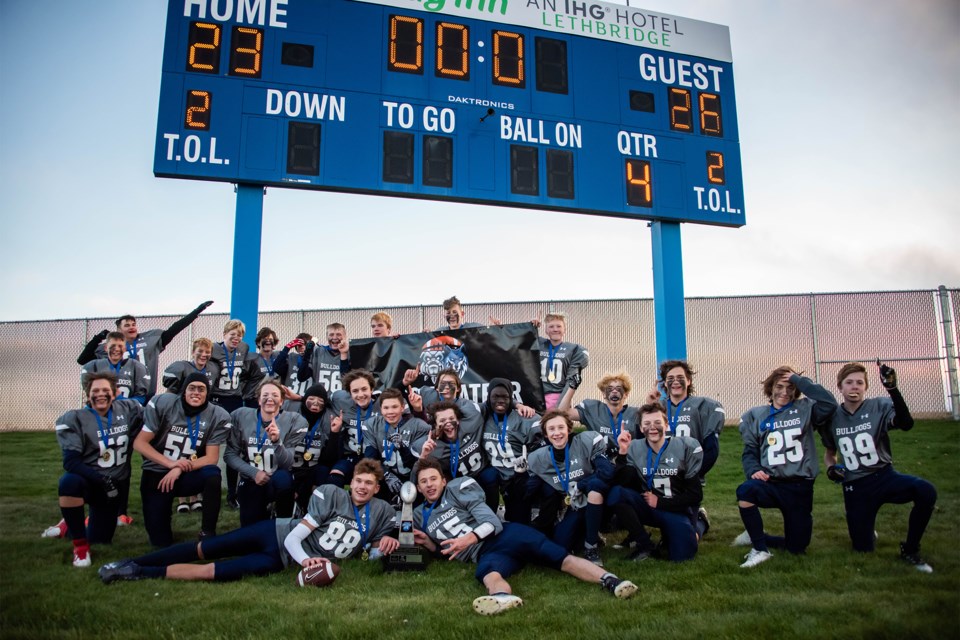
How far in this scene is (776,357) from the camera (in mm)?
12617

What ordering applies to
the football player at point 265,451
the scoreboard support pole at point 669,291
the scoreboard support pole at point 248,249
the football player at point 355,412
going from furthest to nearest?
the scoreboard support pole at point 669,291, the scoreboard support pole at point 248,249, the football player at point 355,412, the football player at point 265,451

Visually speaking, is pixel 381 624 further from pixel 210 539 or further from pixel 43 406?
pixel 43 406

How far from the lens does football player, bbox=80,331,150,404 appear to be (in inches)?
269

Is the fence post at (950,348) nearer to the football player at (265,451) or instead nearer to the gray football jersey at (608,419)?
the gray football jersey at (608,419)

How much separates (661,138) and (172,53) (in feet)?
21.0

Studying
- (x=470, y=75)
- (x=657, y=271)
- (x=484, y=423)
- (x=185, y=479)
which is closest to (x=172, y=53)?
(x=470, y=75)

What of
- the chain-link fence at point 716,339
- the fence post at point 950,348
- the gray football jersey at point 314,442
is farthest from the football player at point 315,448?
the fence post at point 950,348

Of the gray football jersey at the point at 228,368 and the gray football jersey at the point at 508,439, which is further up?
the gray football jersey at the point at 228,368

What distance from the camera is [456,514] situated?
5152mm

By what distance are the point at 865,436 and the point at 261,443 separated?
489 cm

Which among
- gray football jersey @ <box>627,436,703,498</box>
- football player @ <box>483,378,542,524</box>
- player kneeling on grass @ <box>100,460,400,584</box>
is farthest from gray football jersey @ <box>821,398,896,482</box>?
player kneeling on grass @ <box>100,460,400,584</box>

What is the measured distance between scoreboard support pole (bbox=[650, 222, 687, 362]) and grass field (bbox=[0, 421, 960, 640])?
13.2ft

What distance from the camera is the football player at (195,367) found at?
6.95 meters

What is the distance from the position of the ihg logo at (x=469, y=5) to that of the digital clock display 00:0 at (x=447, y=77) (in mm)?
223
